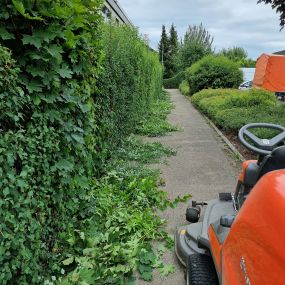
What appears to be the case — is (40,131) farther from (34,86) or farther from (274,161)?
(274,161)

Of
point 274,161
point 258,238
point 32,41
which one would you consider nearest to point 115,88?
point 32,41

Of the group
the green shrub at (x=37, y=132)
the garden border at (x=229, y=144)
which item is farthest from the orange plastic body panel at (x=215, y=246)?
the garden border at (x=229, y=144)

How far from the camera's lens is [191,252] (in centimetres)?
329

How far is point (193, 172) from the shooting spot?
22.9ft

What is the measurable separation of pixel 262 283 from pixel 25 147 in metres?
1.86

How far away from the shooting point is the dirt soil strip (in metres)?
4.54

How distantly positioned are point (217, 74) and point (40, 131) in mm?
→ 23540

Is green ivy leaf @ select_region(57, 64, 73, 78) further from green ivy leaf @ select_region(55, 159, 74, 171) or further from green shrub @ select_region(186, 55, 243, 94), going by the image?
green shrub @ select_region(186, 55, 243, 94)

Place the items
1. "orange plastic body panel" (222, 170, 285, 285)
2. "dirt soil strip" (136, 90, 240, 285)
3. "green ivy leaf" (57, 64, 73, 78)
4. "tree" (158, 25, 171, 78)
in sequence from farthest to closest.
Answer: "tree" (158, 25, 171, 78)
"dirt soil strip" (136, 90, 240, 285)
"green ivy leaf" (57, 64, 73, 78)
"orange plastic body panel" (222, 170, 285, 285)

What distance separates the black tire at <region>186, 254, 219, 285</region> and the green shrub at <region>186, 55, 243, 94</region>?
75.6 feet

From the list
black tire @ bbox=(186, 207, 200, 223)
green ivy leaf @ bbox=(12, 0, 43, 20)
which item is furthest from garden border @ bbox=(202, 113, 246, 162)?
green ivy leaf @ bbox=(12, 0, 43, 20)

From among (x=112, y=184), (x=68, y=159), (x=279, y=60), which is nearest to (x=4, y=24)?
(x=68, y=159)

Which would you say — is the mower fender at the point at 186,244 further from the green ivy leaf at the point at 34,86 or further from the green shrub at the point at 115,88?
the green shrub at the point at 115,88

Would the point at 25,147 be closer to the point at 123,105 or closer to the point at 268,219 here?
the point at 268,219
